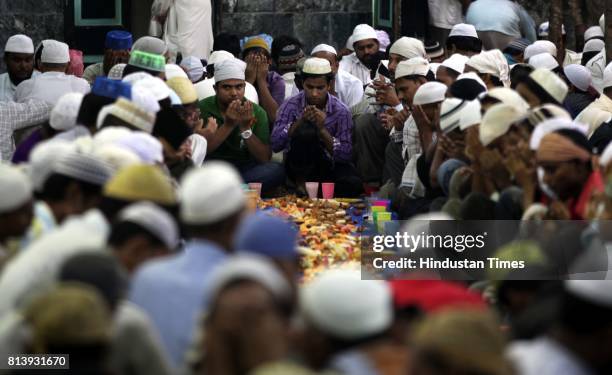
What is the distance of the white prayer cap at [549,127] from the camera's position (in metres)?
7.99

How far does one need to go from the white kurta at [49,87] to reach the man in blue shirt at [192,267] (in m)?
6.65

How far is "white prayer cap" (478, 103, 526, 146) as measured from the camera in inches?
350

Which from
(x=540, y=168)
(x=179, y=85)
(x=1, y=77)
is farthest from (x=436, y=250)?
(x=1, y=77)

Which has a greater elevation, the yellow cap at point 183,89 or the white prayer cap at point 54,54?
the yellow cap at point 183,89

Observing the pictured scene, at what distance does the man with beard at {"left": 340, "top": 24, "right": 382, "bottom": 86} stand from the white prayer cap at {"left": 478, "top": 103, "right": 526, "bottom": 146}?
6.62 meters

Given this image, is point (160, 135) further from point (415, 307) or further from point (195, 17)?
point (195, 17)

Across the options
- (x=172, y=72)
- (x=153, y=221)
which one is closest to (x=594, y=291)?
(x=153, y=221)

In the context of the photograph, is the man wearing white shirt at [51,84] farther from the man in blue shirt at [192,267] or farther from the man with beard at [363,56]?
the man in blue shirt at [192,267]

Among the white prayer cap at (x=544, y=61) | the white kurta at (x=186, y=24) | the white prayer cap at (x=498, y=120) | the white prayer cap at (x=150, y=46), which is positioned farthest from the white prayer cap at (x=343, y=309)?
the white kurta at (x=186, y=24)

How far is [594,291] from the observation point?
4902 mm

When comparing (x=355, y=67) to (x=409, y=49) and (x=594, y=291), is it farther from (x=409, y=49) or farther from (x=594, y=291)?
(x=594, y=291)

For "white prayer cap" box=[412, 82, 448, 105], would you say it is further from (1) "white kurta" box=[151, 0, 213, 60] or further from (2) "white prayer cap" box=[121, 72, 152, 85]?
(1) "white kurta" box=[151, 0, 213, 60]

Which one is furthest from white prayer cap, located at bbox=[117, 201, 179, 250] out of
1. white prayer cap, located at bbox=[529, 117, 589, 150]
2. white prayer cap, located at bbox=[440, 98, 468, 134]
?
white prayer cap, located at bbox=[440, 98, 468, 134]

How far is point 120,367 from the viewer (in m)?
4.89
